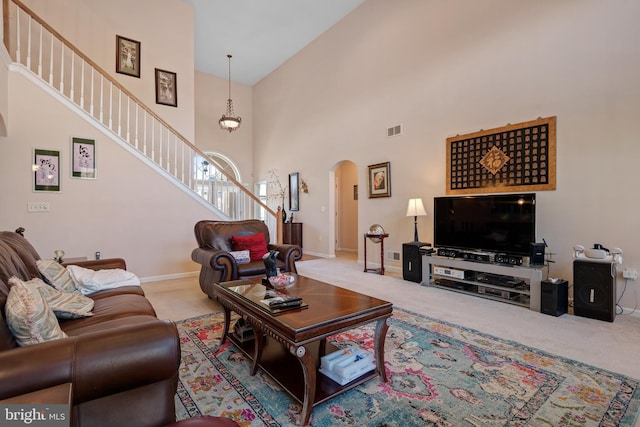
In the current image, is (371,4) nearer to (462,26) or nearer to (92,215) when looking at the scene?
(462,26)

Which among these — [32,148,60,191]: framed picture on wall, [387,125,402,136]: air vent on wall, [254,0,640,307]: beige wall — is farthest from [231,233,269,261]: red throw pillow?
[387,125,402,136]: air vent on wall

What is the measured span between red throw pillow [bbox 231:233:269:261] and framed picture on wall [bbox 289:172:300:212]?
4.10 m

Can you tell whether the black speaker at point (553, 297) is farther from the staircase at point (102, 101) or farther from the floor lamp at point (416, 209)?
the staircase at point (102, 101)

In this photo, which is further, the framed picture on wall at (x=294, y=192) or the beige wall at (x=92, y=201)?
the framed picture on wall at (x=294, y=192)

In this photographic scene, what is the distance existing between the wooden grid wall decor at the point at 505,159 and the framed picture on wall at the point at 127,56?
19.1 ft

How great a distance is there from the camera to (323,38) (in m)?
7.20

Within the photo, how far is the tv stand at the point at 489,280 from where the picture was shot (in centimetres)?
337

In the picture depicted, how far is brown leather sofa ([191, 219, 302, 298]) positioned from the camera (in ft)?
11.0

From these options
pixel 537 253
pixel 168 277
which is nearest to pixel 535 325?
pixel 537 253

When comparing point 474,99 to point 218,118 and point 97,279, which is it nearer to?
point 97,279

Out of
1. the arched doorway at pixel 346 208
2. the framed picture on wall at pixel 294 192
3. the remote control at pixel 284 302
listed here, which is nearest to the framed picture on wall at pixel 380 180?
the arched doorway at pixel 346 208

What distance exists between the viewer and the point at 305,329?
1.59m

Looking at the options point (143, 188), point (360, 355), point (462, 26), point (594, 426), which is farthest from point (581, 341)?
point (143, 188)

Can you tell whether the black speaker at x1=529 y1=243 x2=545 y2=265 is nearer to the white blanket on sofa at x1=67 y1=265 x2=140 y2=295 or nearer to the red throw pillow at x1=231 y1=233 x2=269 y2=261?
the red throw pillow at x1=231 y1=233 x2=269 y2=261
